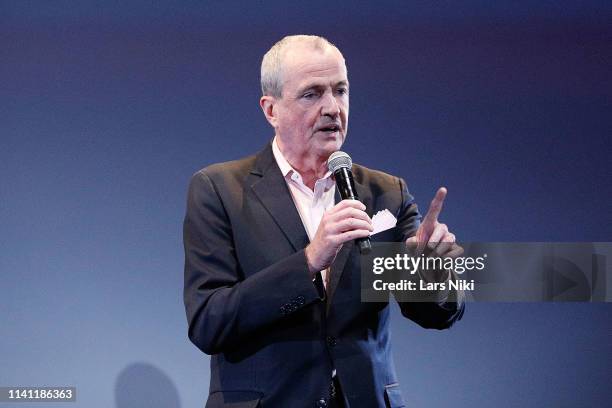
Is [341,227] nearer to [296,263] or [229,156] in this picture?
[296,263]

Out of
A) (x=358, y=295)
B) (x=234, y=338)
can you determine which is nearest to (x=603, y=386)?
(x=358, y=295)

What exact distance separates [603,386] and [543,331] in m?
0.30

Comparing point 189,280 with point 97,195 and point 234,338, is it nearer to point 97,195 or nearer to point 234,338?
point 234,338

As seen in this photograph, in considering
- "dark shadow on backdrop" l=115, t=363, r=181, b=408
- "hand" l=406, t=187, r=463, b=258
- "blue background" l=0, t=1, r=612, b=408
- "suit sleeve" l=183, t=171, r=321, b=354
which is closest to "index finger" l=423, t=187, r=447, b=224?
"hand" l=406, t=187, r=463, b=258

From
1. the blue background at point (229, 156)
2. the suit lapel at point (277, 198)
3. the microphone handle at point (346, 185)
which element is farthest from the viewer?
the blue background at point (229, 156)

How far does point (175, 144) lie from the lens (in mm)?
2941

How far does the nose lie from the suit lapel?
0.18 meters

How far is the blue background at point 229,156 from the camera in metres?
2.85

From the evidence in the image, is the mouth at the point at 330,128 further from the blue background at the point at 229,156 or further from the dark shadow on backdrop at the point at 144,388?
the dark shadow on backdrop at the point at 144,388

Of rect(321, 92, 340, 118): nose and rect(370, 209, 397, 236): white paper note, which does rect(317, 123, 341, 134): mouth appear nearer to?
rect(321, 92, 340, 118): nose

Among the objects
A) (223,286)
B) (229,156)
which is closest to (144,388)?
(229,156)

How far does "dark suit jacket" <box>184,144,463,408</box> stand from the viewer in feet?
5.23

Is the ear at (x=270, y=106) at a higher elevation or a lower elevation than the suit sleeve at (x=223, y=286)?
higher

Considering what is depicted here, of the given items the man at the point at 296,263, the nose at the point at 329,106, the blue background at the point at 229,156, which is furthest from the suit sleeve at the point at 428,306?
the blue background at the point at 229,156
